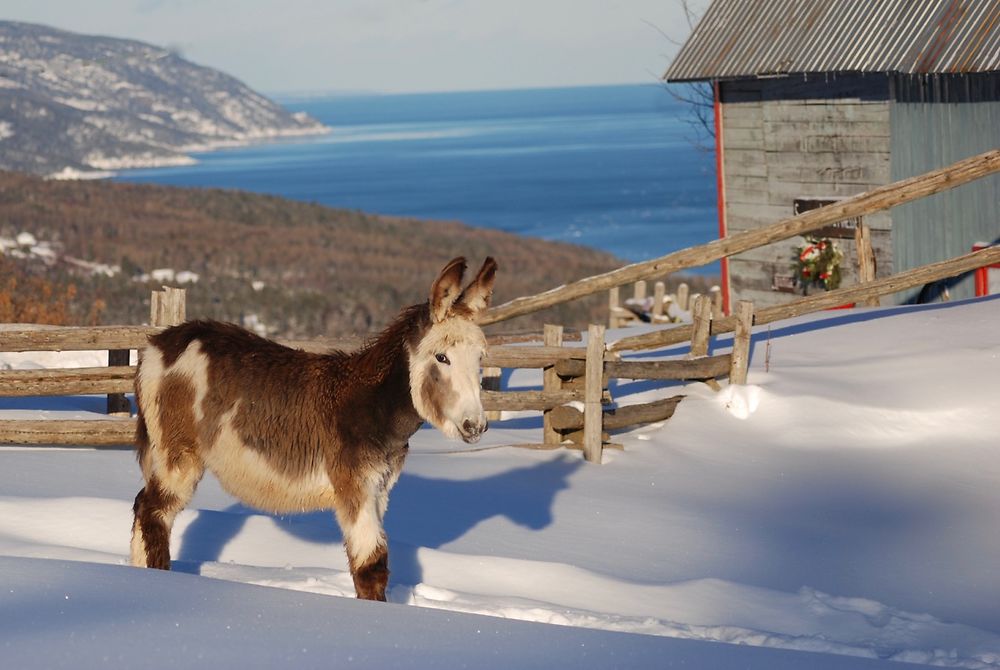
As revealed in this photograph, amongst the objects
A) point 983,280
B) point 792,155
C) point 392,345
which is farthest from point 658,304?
point 392,345

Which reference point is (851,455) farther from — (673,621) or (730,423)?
(673,621)

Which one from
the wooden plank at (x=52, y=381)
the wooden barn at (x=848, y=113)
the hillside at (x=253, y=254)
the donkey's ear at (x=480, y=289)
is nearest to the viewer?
the donkey's ear at (x=480, y=289)

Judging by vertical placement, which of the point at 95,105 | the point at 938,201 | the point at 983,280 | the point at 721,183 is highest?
the point at 95,105

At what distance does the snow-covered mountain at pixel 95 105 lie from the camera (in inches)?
3649

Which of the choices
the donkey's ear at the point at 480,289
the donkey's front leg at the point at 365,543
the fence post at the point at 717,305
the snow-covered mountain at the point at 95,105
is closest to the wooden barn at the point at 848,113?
the fence post at the point at 717,305

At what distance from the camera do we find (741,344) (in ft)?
38.6

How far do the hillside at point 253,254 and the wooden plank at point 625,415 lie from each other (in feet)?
64.4

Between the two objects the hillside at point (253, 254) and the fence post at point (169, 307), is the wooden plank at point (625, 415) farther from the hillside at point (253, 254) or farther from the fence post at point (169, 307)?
the hillside at point (253, 254)

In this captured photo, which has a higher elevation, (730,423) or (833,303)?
(833,303)

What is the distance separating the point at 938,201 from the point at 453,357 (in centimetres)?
1325

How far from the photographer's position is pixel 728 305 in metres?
20.1

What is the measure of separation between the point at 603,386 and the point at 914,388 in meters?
2.91

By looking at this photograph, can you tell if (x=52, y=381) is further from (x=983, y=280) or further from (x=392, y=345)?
(x=983, y=280)

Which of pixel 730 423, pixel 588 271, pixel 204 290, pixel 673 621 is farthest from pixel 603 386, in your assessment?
pixel 588 271
